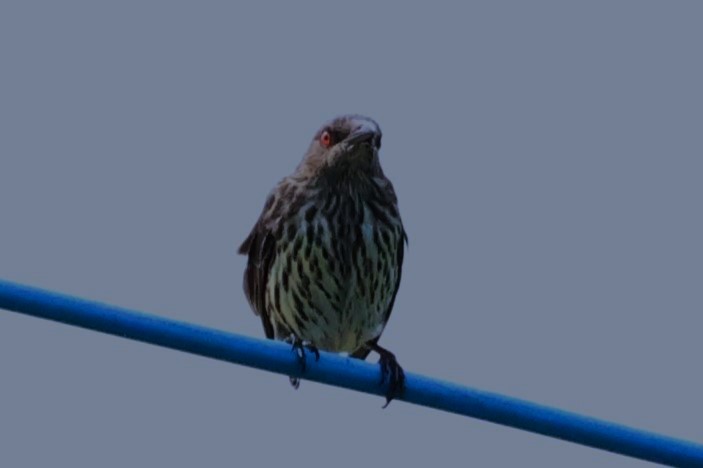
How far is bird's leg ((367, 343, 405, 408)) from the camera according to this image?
652 cm

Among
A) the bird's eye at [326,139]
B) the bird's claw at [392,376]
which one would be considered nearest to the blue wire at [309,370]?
the bird's claw at [392,376]

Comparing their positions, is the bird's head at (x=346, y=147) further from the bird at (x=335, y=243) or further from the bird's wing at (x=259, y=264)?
the bird's wing at (x=259, y=264)

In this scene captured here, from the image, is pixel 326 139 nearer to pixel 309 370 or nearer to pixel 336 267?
pixel 336 267

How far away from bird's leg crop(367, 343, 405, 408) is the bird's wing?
1728mm

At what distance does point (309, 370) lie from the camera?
20.2 ft

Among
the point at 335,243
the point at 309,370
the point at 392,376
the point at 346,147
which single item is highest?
the point at 346,147

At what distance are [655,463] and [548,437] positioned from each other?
1.25 ft

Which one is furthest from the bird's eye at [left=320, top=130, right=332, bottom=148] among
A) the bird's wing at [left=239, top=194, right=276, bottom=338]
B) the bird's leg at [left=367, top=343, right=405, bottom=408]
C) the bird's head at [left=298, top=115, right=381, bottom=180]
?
the bird's leg at [left=367, top=343, right=405, bottom=408]

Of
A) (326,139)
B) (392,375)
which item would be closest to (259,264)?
(326,139)

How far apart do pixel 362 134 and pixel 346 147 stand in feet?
0.52

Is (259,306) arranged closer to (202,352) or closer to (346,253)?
(346,253)

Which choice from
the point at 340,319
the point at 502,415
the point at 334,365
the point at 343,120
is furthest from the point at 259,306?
the point at 502,415

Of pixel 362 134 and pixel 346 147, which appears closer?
pixel 362 134

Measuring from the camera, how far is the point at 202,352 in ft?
18.4
